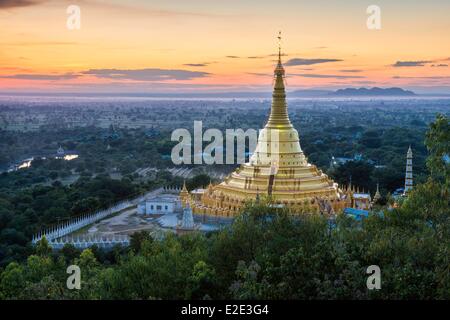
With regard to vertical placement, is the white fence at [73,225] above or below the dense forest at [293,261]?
below

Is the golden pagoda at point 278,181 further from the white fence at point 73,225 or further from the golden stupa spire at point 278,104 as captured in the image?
the white fence at point 73,225

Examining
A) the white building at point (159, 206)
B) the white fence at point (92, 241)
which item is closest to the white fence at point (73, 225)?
the white fence at point (92, 241)

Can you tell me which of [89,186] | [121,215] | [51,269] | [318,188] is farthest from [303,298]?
[89,186]

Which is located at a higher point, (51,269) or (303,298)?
(303,298)

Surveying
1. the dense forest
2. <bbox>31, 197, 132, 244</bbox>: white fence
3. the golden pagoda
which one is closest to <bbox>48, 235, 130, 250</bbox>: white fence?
<bbox>31, 197, 132, 244</bbox>: white fence

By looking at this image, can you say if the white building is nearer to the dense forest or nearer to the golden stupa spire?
the golden stupa spire

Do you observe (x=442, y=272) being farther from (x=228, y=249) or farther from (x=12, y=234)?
(x=12, y=234)

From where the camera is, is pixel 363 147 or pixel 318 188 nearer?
pixel 318 188
